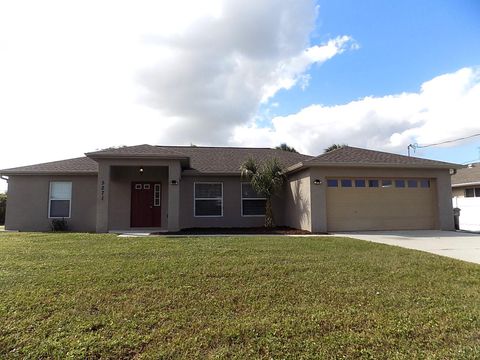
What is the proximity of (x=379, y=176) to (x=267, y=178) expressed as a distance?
186 inches

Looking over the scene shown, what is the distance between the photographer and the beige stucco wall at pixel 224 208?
15.8m

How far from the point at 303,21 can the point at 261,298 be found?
9458 mm

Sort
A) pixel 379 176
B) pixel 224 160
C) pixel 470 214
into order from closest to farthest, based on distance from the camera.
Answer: pixel 379 176
pixel 470 214
pixel 224 160

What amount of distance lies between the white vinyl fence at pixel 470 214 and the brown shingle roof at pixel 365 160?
3.22 meters

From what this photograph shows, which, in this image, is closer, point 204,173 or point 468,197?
point 204,173

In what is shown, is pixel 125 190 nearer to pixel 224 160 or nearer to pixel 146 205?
pixel 146 205

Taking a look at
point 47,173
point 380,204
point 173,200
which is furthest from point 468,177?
point 47,173

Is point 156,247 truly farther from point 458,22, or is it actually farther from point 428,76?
point 428,76

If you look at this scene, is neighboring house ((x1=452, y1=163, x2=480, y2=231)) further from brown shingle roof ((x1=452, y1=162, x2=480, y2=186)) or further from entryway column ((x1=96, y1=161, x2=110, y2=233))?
entryway column ((x1=96, y1=161, x2=110, y2=233))

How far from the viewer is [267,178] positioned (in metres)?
14.9

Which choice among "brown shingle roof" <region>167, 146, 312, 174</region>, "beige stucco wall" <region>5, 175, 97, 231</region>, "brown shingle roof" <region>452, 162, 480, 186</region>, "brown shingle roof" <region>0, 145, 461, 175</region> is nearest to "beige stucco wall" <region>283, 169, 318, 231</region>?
"brown shingle roof" <region>0, 145, 461, 175</region>

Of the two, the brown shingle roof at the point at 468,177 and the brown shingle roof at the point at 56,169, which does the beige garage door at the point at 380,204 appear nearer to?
the brown shingle roof at the point at 468,177

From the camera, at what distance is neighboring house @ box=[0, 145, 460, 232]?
1361 cm

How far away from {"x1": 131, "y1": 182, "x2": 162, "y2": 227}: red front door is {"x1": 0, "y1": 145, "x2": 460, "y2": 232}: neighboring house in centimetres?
5
